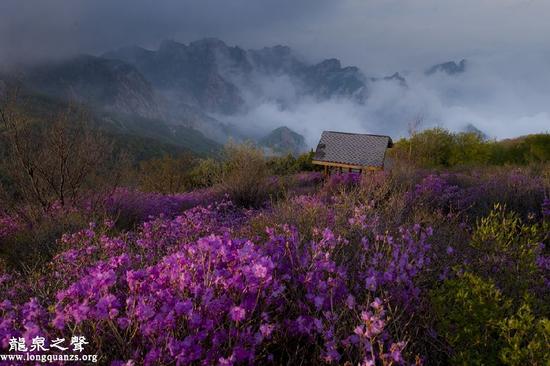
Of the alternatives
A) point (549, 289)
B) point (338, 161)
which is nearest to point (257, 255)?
point (549, 289)

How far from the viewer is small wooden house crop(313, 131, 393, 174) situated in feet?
99.4

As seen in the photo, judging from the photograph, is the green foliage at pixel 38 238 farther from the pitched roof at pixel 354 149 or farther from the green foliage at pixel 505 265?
the pitched roof at pixel 354 149

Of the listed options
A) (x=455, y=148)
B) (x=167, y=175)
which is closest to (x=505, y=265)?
(x=167, y=175)

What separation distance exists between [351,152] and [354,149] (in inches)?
18.4

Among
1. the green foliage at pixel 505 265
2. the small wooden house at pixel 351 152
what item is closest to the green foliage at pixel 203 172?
the small wooden house at pixel 351 152

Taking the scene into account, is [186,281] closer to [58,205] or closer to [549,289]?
[549,289]

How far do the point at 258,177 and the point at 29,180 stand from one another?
6.31 meters

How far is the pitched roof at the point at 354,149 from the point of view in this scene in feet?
100

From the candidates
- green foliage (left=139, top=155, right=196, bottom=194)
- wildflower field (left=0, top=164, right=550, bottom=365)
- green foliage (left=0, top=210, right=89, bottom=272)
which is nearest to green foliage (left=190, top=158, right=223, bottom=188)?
green foliage (left=139, top=155, right=196, bottom=194)

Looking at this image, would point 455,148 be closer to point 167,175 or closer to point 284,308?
point 167,175

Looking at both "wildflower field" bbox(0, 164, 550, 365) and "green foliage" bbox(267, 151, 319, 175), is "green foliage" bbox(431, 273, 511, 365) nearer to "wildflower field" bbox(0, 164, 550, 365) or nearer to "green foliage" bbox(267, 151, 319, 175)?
"wildflower field" bbox(0, 164, 550, 365)

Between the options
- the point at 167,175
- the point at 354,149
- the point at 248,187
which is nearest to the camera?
the point at 248,187

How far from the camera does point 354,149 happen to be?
3172cm

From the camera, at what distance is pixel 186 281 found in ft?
7.07
